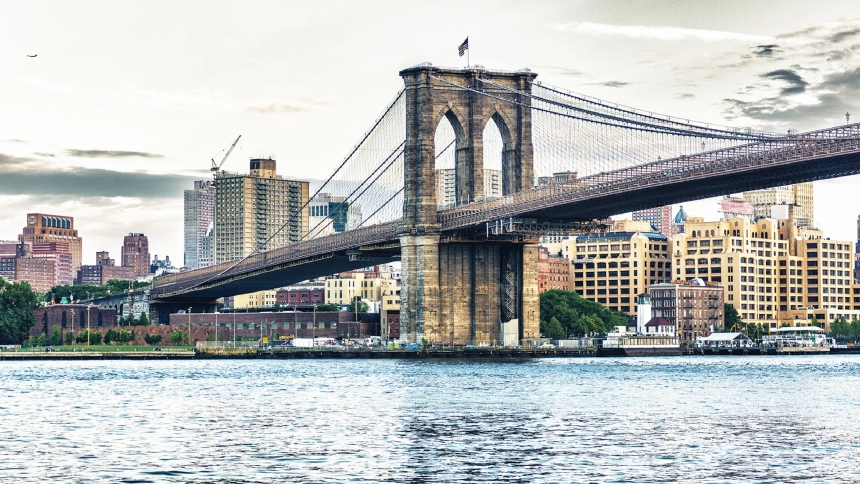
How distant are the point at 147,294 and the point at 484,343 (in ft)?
158

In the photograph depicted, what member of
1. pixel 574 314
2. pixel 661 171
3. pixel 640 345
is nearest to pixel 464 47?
pixel 661 171

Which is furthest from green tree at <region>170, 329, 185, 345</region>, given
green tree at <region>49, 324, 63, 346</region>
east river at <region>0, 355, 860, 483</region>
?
east river at <region>0, 355, 860, 483</region>

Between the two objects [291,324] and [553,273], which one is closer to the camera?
[291,324]

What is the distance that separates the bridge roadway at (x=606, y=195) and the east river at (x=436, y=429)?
9.21m

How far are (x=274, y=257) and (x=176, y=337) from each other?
1834cm

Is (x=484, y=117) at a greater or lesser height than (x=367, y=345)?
greater

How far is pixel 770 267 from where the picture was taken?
17000 cm

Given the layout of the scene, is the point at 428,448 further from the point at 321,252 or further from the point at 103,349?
the point at 103,349

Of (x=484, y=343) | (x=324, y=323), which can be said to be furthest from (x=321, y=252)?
(x=324, y=323)

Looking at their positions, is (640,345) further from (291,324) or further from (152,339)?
(152,339)

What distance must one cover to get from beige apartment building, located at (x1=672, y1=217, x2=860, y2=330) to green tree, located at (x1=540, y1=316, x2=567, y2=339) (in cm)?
3583

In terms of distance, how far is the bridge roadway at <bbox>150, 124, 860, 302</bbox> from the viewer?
64500mm

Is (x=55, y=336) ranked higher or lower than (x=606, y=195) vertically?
lower

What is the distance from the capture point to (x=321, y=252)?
102188mm
